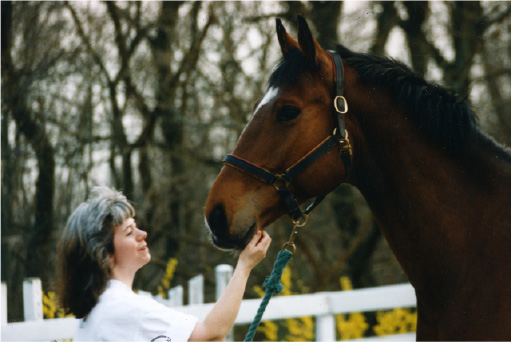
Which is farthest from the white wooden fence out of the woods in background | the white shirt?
the white shirt

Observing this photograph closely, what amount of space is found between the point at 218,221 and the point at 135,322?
0.49 metres

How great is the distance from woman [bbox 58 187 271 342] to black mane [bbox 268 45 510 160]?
2.37 feet

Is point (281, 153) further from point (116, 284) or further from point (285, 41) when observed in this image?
point (116, 284)

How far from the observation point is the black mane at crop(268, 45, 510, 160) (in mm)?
1971

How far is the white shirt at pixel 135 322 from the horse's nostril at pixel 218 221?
35cm

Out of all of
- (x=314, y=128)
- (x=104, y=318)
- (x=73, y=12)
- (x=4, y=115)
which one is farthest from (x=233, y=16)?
(x=104, y=318)

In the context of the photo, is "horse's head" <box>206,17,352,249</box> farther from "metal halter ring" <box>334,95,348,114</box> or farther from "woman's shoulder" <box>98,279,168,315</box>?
"woman's shoulder" <box>98,279,168,315</box>

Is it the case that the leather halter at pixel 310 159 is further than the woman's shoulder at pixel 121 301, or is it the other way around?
the leather halter at pixel 310 159

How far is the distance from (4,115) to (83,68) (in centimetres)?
107

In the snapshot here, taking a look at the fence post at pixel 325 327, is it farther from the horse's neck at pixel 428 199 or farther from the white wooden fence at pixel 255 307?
the horse's neck at pixel 428 199

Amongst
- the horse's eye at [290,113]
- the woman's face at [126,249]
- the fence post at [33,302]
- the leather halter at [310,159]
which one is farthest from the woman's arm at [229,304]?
the fence post at [33,302]

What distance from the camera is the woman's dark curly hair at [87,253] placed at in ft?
6.26

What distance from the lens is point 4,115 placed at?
5.61 metres

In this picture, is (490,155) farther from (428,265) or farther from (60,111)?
(60,111)
